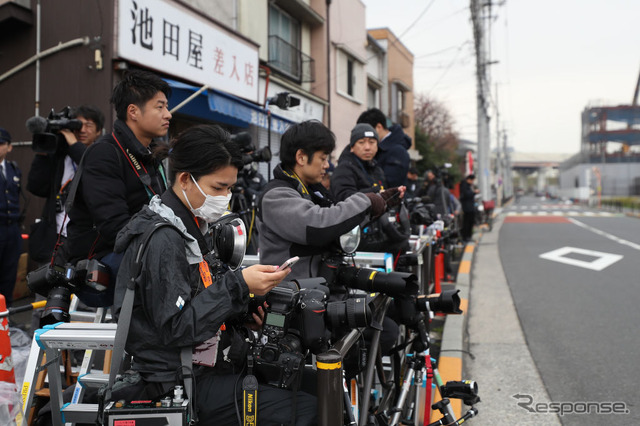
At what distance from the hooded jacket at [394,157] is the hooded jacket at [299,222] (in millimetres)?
2432

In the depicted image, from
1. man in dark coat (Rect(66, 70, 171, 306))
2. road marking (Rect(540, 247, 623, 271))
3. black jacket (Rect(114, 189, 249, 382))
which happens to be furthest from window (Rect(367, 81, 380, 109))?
black jacket (Rect(114, 189, 249, 382))

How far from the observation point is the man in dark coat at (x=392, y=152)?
4.98 meters

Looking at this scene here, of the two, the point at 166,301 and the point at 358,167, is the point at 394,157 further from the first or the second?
the point at 166,301

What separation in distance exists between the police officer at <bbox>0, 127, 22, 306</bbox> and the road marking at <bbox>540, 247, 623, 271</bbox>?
9257 mm

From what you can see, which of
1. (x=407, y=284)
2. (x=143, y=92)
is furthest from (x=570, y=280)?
(x=143, y=92)

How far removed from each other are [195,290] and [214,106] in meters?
6.09

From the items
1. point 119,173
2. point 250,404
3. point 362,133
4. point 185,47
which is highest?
point 185,47

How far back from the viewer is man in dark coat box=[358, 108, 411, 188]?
4.98 m

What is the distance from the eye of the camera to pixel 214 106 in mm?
7504

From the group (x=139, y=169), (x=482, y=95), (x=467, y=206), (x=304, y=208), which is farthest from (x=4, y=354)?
(x=482, y=95)

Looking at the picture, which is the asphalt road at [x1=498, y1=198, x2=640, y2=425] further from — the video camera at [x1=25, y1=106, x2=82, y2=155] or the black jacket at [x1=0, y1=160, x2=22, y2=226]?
the black jacket at [x1=0, y1=160, x2=22, y2=226]

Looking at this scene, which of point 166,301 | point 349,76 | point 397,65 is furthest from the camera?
point 397,65

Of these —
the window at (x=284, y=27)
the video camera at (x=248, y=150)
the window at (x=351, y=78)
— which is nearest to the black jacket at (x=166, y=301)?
the video camera at (x=248, y=150)

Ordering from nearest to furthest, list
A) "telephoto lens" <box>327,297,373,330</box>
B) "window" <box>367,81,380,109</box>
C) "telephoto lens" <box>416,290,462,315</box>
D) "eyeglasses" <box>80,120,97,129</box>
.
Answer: "telephoto lens" <box>327,297,373,330</box>, "telephoto lens" <box>416,290,462,315</box>, "eyeglasses" <box>80,120,97,129</box>, "window" <box>367,81,380,109</box>
